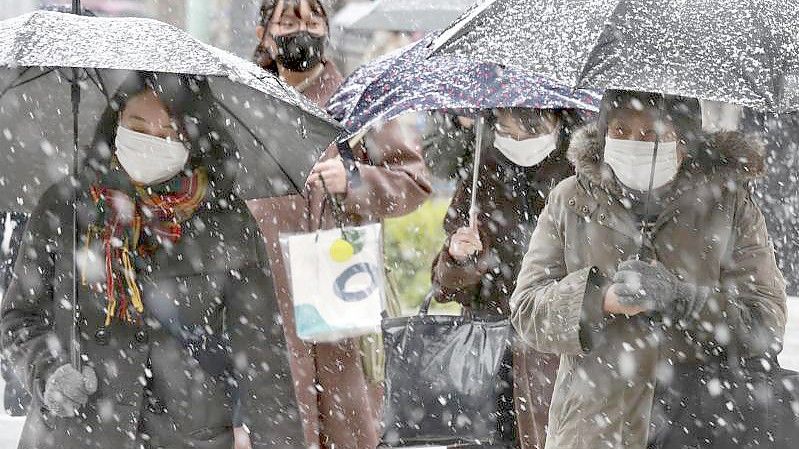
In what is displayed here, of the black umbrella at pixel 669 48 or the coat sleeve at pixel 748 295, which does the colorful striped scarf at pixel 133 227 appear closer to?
the black umbrella at pixel 669 48

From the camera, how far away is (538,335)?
15.6 feet

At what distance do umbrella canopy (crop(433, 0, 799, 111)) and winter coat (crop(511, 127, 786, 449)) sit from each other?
372 millimetres

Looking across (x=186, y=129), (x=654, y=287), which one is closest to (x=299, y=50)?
(x=186, y=129)

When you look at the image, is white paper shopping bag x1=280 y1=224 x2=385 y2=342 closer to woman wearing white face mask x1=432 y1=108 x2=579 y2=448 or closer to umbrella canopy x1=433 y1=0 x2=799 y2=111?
woman wearing white face mask x1=432 y1=108 x2=579 y2=448

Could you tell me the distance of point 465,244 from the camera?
20.4ft

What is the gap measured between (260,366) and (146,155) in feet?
2.28

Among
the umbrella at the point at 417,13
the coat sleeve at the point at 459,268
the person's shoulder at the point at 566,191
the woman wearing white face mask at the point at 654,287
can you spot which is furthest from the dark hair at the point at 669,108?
the umbrella at the point at 417,13

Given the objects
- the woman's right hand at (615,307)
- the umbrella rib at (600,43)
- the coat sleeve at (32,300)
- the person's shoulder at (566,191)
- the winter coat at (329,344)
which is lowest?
the winter coat at (329,344)

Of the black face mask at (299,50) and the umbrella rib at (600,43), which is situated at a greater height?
the umbrella rib at (600,43)

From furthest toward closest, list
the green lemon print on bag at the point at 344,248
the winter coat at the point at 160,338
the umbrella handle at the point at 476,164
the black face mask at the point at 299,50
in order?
the black face mask at the point at 299,50
the umbrella handle at the point at 476,164
the green lemon print on bag at the point at 344,248
the winter coat at the point at 160,338

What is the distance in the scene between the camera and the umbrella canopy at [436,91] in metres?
5.84

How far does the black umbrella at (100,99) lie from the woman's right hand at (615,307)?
0.97 m

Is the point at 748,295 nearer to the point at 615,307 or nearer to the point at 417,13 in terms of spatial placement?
the point at 615,307

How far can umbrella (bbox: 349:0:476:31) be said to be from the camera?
8.54 m
